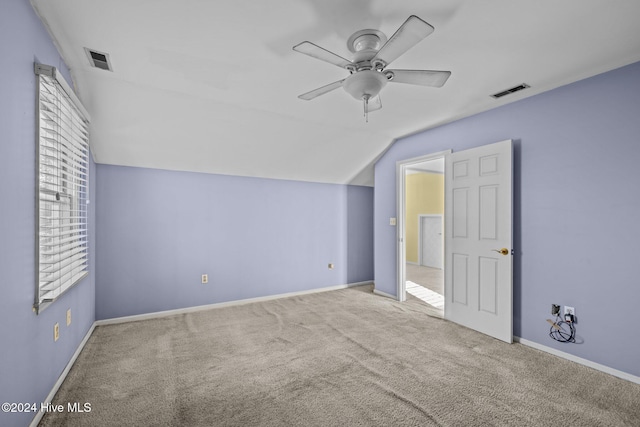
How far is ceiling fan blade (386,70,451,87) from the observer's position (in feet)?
6.09

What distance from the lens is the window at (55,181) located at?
176 centimetres

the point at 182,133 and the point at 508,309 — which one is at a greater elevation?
the point at 182,133

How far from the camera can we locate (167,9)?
1.69 m

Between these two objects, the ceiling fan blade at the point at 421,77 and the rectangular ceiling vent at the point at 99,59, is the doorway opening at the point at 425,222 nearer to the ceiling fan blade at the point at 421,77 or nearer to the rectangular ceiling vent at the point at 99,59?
the ceiling fan blade at the point at 421,77

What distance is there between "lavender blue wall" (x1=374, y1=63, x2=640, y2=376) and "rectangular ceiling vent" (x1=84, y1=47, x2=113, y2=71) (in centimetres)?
367

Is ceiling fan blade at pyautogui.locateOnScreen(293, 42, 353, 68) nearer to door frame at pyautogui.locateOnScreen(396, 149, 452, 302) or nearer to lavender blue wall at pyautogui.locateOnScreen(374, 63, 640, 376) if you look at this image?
lavender blue wall at pyautogui.locateOnScreen(374, 63, 640, 376)

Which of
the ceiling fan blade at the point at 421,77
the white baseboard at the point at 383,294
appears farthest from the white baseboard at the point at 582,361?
the ceiling fan blade at the point at 421,77

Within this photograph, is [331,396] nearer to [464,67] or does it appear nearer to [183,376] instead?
[183,376]

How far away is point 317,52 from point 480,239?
2633mm

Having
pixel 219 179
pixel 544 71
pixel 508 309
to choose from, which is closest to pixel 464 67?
pixel 544 71

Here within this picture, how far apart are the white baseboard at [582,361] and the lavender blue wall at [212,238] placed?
297 cm

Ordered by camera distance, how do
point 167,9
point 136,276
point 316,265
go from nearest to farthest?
point 167,9 < point 136,276 < point 316,265

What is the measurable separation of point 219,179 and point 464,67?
10.7 feet

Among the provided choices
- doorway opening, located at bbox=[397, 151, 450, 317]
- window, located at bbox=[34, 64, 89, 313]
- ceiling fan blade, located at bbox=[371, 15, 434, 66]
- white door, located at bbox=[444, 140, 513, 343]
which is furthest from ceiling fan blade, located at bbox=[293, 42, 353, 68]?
doorway opening, located at bbox=[397, 151, 450, 317]
